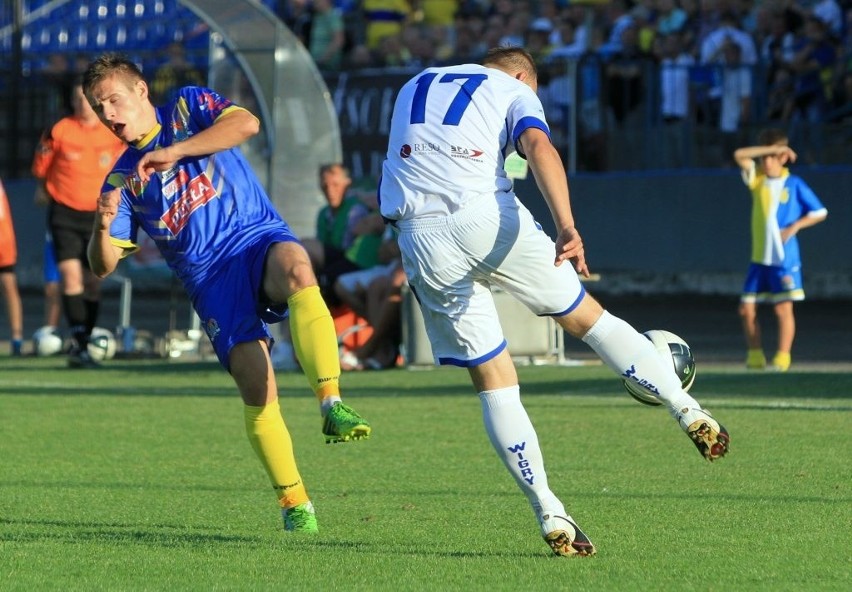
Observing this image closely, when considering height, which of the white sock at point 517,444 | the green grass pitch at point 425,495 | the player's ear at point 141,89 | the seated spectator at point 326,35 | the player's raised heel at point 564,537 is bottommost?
the green grass pitch at point 425,495

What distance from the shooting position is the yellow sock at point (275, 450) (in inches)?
257

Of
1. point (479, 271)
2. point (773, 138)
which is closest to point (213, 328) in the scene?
point (479, 271)

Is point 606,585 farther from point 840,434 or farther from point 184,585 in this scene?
point 840,434

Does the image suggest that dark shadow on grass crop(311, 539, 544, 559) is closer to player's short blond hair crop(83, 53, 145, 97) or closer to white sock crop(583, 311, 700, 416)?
white sock crop(583, 311, 700, 416)

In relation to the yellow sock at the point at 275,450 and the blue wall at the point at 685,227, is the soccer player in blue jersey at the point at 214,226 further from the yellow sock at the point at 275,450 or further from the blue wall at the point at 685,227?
the blue wall at the point at 685,227

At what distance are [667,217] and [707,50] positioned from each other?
7.23ft

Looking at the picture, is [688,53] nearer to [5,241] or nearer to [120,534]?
[5,241]

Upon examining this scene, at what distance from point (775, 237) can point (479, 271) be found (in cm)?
854

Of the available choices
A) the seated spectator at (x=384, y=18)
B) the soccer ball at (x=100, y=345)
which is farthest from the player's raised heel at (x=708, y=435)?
the seated spectator at (x=384, y=18)

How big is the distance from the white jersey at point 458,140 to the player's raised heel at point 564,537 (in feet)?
3.79

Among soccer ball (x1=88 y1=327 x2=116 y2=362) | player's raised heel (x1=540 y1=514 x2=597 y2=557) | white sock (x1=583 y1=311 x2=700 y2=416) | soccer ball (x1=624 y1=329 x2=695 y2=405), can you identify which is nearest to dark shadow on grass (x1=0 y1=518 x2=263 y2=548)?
player's raised heel (x1=540 y1=514 x2=597 y2=557)

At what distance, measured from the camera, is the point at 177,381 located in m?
13.8

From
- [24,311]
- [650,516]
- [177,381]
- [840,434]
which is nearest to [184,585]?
[650,516]

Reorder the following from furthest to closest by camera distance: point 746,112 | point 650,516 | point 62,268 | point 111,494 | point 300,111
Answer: point 746,112, point 300,111, point 62,268, point 111,494, point 650,516
